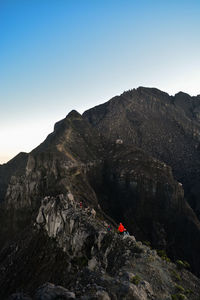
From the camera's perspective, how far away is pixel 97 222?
127 feet

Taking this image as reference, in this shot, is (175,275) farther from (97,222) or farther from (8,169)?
(8,169)

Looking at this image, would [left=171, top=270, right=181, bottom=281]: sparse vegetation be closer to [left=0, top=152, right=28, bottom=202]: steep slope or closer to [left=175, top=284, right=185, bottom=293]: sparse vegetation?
[left=175, top=284, right=185, bottom=293]: sparse vegetation

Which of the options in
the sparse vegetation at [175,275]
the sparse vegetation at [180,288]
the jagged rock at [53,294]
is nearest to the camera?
the jagged rock at [53,294]

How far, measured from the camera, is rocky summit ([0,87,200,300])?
74.1 feet

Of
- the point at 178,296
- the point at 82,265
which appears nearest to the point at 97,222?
→ the point at 82,265

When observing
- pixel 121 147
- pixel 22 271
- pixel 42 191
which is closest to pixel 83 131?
pixel 121 147

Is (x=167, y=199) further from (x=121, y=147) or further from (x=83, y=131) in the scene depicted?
(x=83, y=131)

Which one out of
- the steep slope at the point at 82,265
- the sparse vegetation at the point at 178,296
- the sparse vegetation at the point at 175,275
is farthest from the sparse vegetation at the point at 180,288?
the sparse vegetation at the point at 175,275

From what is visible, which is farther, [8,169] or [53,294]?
[8,169]

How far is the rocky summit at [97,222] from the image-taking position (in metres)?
22.6

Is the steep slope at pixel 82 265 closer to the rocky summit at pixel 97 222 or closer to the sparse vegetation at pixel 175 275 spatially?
the sparse vegetation at pixel 175 275

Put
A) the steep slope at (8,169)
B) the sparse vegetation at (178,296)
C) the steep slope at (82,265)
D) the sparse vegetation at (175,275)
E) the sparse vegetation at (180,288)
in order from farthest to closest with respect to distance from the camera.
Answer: the steep slope at (8,169), the sparse vegetation at (175,275), the sparse vegetation at (180,288), the sparse vegetation at (178,296), the steep slope at (82,265)

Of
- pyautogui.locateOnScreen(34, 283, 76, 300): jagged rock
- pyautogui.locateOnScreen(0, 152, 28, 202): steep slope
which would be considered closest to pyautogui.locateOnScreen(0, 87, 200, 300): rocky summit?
pyautogui.locateOnScreen(34, 283, 76, 300): jagged rock

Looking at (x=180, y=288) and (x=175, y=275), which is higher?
(x=180, y=288)
